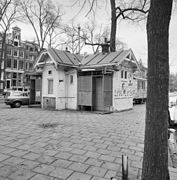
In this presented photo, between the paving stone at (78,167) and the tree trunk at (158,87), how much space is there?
1405 mm

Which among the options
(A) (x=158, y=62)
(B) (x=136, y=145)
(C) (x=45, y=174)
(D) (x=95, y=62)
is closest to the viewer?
(A) (x=158, y=62)

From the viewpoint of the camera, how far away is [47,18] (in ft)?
79.7

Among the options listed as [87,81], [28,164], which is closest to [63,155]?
[28,164]

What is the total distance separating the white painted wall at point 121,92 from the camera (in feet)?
38.4

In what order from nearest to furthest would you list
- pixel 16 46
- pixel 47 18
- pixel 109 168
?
pixel 109 168
pixel 47 18
pixel 16 46

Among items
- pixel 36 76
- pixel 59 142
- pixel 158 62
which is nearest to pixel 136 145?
pixel 59 142

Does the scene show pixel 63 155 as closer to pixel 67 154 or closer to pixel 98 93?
pixel 67 154

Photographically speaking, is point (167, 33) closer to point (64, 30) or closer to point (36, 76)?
point (36, 76)

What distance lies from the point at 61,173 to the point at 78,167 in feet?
1.33

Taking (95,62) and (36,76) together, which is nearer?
(95,62)

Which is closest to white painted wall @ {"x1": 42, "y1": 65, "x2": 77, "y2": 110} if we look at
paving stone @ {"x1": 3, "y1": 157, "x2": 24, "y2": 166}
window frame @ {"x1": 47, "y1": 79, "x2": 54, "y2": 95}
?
window frame @ {"x1": 47, "y1": 79, "x2": 54, "y2": 95}

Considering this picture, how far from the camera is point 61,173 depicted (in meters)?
3.02

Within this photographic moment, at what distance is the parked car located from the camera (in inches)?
594

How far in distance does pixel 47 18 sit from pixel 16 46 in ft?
74.2
